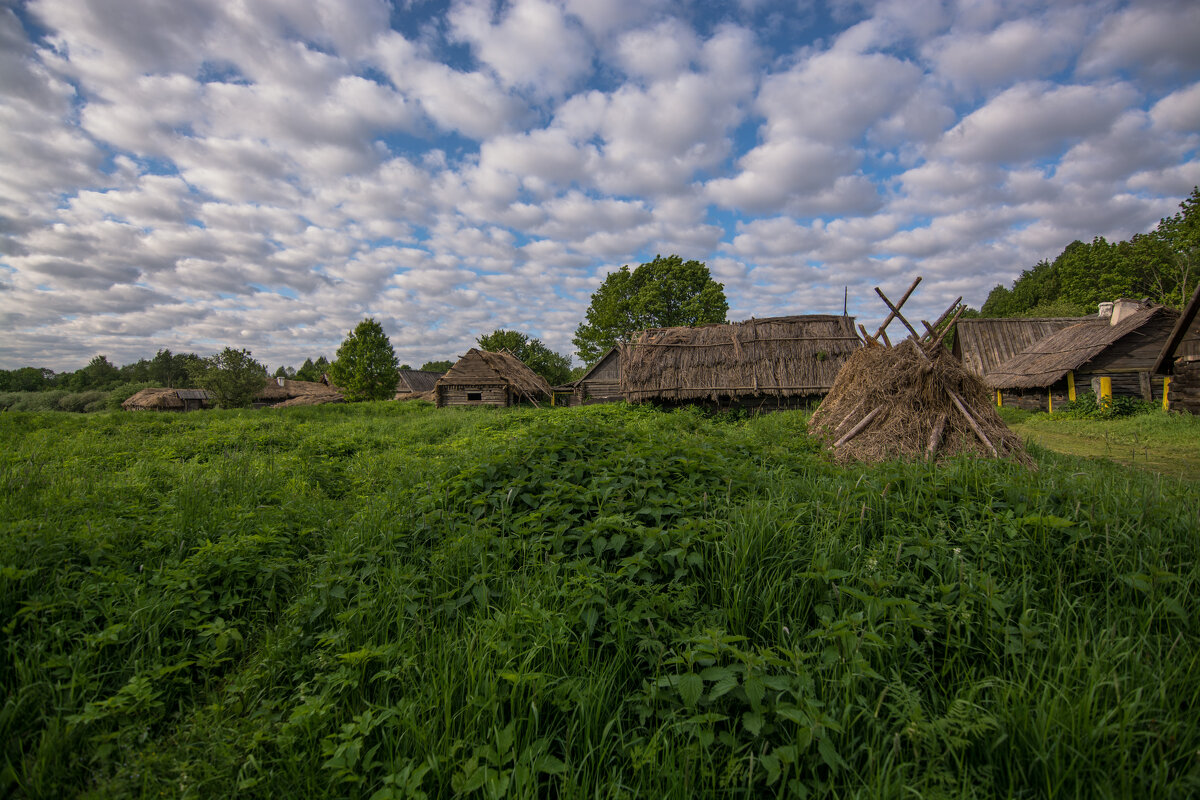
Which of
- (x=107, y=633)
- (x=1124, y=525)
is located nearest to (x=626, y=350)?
(x=1124, y=525)

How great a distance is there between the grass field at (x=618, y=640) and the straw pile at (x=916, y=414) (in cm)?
275

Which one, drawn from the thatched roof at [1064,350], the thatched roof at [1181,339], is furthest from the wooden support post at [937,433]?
the thatched roof at [1064,350]

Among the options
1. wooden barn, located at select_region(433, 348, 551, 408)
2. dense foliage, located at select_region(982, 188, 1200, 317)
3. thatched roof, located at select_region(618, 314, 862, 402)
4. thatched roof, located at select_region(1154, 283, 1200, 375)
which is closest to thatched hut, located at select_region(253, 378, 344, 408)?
wooden barn, located at select_region(433, 348, 551, 408)

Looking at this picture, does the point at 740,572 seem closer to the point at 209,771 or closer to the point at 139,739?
the point at 209,771

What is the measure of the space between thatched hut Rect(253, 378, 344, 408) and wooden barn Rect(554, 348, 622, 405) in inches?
1101

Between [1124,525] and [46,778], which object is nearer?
[46,778]

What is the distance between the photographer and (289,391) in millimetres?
50656

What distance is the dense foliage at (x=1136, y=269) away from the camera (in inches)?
1253

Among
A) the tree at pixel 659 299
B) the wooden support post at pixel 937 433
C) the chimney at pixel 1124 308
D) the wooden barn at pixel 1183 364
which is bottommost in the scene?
the wooden support post at pixel 937 433

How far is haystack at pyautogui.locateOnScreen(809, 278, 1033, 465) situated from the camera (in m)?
7.18

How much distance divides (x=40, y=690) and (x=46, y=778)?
0.55 meters

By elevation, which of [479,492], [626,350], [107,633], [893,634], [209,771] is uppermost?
[626,350]

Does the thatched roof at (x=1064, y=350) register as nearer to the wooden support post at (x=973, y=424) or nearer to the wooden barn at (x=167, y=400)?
the wooden support post at (x=973, y=424)

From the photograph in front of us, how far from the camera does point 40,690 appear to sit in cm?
221
